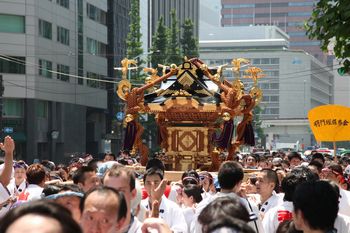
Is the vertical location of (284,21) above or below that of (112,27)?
above

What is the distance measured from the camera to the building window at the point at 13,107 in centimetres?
5067

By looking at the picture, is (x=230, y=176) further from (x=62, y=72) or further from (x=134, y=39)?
(x=134, y=39)

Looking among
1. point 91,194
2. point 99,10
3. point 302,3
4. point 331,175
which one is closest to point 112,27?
point 99,10

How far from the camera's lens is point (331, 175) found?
1025cm

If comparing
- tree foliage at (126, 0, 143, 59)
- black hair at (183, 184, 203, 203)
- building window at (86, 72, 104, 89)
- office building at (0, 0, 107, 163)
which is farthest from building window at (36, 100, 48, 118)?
black hair at (183, 184, 203, 203)

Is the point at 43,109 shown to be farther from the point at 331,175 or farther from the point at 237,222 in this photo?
the point at 237,222

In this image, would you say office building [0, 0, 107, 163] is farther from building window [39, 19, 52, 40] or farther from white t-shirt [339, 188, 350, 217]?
white t-shirt [339, 188, 350, 217]

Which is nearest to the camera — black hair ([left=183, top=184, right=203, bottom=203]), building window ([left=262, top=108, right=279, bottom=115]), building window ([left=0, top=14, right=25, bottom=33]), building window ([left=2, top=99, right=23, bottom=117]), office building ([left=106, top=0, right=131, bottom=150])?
black hair ([left=183, top=184, right=203, bottom=203])

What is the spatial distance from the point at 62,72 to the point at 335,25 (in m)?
46.8

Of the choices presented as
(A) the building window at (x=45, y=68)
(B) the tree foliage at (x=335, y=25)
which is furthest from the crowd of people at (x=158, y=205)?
(A) the building window at (x=45, y=68)

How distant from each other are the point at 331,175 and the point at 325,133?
1124 centimetres


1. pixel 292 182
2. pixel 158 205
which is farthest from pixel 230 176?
pixel 158 205

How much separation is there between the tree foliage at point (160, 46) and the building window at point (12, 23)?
38.0 feet

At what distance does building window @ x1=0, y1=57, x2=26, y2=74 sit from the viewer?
5009 centimetres
